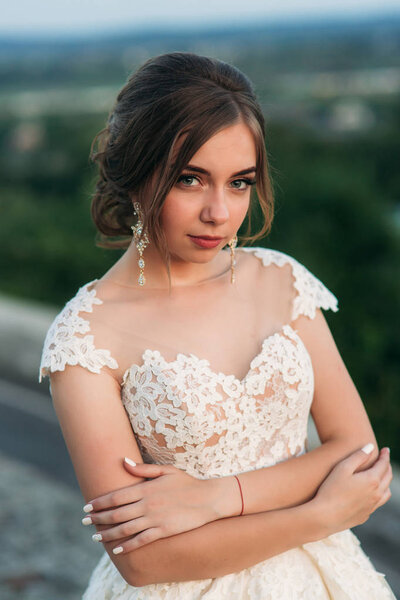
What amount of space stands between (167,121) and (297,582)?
1135 mm

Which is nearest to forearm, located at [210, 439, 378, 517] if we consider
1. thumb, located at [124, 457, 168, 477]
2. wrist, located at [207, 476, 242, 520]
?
wrist, located at [207, 476, 242, 520]

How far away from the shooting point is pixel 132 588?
68.5 inches

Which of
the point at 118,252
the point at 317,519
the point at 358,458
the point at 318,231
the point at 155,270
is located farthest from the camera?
the point at 318,231

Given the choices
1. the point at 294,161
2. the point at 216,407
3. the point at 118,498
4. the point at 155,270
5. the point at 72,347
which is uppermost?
the point at 155,270

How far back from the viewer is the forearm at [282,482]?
5.21 ft

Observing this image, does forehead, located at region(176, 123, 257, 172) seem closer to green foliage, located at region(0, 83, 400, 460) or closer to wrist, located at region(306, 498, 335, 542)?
green foliage, located at region(0, 83, 400, 460)

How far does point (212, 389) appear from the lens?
1634 millimetres

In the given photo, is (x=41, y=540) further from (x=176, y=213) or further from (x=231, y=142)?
(x=231, y=142)

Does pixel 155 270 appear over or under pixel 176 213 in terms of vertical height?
under

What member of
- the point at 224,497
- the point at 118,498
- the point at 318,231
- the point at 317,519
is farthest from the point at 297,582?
the point at 318,231

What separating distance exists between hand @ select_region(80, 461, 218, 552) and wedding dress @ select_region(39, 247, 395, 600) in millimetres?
107

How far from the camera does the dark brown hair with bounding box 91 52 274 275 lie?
1.56 meters

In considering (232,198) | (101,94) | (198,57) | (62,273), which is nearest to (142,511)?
(232,198)

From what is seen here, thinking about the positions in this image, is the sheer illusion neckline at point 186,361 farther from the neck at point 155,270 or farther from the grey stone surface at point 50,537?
the grey stone surface at point 50,537
